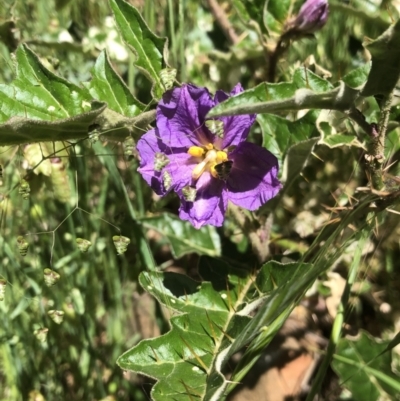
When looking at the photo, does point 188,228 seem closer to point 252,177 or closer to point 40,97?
point 252,177

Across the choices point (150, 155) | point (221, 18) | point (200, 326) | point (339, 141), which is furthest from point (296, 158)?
point (221, 18)

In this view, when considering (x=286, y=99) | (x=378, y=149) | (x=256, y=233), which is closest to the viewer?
(x=286, y=99)

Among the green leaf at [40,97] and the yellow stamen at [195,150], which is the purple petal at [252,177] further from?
the green leaf at [40,97]

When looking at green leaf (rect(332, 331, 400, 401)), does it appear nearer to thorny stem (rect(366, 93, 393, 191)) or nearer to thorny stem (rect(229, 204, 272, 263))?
thorny stem (rect(229, 204, 272, 263))

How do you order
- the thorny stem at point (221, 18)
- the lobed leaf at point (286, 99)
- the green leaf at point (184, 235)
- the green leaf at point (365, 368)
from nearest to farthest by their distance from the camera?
the lobed leaf at point (286, 99) → the green leaf at point (365, 368) → the green leaf at point (184, 235) → the thorny stem at point (221, 18)

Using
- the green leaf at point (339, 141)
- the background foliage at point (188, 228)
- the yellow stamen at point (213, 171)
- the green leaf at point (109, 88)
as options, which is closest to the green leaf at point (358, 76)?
the background foliage at point (188, 228)

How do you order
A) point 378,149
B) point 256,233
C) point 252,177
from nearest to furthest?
1. point 378,149
2. point 252,177
3. point 256,233
